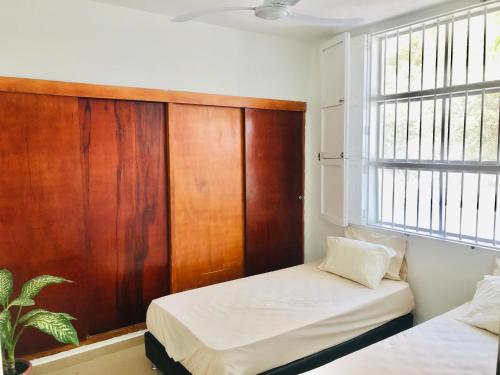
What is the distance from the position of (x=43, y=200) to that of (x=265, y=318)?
5.68ft

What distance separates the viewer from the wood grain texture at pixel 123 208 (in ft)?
9.59

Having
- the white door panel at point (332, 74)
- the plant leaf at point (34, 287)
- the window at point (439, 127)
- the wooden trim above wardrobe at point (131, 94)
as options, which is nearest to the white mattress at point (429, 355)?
the window at point (439, 127)

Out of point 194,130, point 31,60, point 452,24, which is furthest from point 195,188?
point 452,24

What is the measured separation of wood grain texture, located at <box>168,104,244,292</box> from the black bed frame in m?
0.79

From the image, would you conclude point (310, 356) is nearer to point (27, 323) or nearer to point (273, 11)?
point (27, 323)

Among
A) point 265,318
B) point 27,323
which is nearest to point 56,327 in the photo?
point 27,323

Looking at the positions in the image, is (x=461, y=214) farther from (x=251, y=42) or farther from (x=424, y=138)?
(x=251, y=42)

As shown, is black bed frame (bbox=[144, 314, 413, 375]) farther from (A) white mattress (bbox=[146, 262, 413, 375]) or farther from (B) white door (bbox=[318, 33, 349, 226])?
(B) white door (bbox=[318, 33, 349, 226])

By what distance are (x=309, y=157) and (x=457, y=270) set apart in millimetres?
1776

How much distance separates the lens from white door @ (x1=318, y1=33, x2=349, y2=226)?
11.0 feet

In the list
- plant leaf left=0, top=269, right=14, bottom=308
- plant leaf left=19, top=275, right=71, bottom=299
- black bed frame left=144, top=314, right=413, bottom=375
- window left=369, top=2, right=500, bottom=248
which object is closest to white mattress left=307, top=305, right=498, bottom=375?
black bed frame left=144, top=314, right=413, bottom=375

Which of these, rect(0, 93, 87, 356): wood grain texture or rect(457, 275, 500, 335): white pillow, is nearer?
rect(457, 275, 500, 335): white pillow

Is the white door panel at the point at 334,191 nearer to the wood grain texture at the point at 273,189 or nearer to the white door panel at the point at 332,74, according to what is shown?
the wood grain texture at the point at 273,189

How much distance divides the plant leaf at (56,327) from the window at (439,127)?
2584mm
